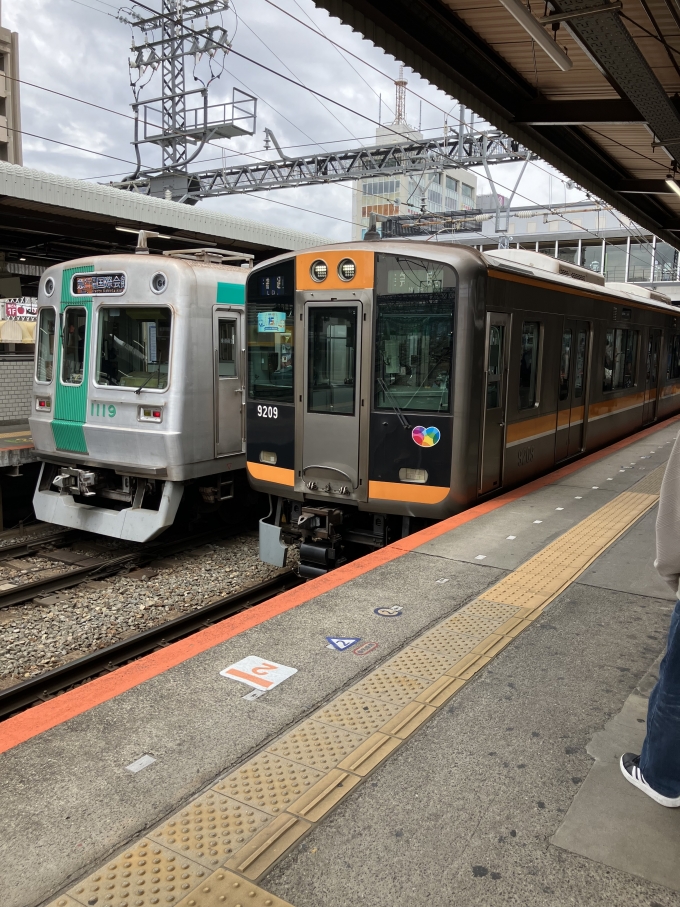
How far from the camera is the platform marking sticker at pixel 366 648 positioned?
368 centimetres

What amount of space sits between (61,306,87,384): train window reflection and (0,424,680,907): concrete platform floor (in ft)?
17.4

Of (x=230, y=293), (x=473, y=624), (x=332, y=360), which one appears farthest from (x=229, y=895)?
(x=230, y=293)

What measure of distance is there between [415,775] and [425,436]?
3750mm

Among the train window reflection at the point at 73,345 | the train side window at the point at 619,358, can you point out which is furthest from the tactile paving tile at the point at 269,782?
the train side window at the point at 619,358

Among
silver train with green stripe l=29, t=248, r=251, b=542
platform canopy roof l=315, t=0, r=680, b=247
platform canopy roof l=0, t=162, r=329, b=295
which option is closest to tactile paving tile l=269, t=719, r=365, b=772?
platform canopy roof l=315, t=0, r=680, b=247

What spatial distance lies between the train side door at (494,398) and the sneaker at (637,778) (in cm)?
404

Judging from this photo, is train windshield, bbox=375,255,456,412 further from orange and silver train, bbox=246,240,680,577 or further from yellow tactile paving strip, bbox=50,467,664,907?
yellow tactile paving strip, bbox=50,467,664,907

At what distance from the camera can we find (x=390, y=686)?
10.9ft

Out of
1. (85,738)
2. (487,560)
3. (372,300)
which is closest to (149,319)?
(372,300)

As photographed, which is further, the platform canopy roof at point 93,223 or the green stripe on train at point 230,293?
the platform canopy roof at point 93,223

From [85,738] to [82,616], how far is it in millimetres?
3874

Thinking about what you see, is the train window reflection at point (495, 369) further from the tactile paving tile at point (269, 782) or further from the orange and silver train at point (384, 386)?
the tactile paving tile at point (269, 782)

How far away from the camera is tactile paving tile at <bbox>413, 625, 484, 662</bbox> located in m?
3.67

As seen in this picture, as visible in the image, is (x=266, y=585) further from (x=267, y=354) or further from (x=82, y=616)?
(x=267, y=354)
